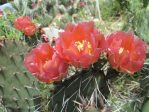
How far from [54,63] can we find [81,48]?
102 mm

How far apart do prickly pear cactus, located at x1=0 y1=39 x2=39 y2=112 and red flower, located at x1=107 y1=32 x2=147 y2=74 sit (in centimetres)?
92

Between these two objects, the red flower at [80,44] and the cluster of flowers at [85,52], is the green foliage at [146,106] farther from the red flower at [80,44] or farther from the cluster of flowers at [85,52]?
the red flower at [80,44]

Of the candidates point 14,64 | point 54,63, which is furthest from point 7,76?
point 54,63

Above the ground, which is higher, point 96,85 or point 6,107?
point 96,85

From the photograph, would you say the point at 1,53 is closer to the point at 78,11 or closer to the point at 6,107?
the point at 6,107

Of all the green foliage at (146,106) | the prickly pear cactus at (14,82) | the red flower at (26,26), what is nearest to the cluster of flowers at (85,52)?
the green foliage at (146,106)

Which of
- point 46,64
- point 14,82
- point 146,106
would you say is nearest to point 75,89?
point 46,64

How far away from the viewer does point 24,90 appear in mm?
2520

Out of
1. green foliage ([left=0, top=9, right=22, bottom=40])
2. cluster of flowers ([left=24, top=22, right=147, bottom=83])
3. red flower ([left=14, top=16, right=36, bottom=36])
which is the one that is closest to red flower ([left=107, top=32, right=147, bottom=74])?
cluster of flowers ([left=24, top=22, right=147, bottom=83])

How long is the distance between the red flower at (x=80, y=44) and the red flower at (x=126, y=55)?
4cm

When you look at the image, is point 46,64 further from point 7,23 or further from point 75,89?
point 7,23

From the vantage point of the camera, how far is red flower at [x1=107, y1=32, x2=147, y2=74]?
1600mm

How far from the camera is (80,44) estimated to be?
166cm

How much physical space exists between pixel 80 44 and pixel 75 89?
15 centimetres
